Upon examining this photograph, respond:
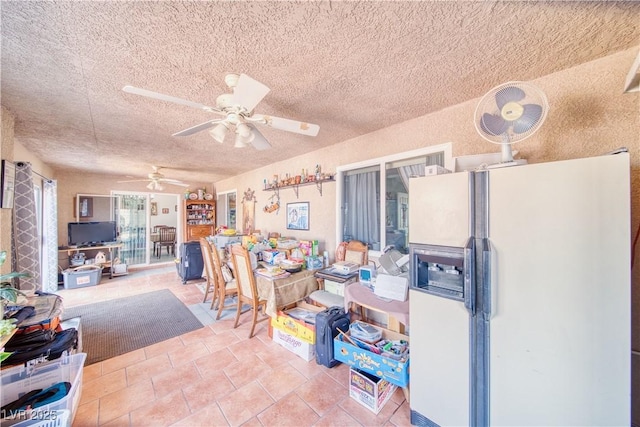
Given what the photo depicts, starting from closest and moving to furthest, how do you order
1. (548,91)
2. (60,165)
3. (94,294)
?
(548,91) < (94,294) < (60,165)

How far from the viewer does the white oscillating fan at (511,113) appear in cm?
135

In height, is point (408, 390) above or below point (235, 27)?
below

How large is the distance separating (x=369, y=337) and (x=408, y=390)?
0.42 m

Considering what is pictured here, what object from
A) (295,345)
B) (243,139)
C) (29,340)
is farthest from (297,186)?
(29,340)

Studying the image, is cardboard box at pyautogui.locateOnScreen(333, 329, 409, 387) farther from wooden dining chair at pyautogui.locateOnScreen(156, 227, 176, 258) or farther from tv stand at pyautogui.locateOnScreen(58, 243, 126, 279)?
wooden dining chair at pyautogui.locateOnScreen(156, 227, 176, 258)

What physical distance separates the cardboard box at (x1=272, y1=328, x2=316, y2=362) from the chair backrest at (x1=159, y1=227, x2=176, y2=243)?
5.77 meters

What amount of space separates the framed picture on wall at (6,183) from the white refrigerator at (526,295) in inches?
130

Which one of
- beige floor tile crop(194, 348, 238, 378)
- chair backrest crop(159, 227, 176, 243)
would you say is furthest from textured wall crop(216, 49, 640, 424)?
chair backrest crop(159, 227, 176, 243)

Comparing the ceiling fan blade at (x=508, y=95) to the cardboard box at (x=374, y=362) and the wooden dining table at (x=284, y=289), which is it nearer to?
the cardboard box at (x=374, y=362)

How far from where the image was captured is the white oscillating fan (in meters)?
1.35

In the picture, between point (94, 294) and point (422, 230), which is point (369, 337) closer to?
point (422, 230)

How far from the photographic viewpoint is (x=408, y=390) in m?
1.69

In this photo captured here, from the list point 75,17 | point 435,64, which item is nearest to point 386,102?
point 435,64

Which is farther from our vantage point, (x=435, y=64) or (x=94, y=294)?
(x=94, y=294)
